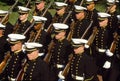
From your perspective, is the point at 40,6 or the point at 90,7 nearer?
the point at 90,7

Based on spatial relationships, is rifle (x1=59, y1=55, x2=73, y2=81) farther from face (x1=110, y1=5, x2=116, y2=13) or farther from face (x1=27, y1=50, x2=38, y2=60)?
face (x1=110, y1=5, x2=116, y2=13)

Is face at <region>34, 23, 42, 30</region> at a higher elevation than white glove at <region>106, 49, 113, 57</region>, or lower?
higher

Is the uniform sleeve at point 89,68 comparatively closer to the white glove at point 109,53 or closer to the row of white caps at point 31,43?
the row of white caps at point 31,43

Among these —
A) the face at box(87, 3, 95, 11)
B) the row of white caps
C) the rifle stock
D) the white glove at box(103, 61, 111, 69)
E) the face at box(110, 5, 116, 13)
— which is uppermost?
the row of white caps

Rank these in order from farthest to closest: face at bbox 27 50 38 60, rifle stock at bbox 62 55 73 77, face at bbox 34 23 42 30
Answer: face at bbox 34 23 42 30
rifle stock at bbox 62 55 73 77
face at bbox 27 50 38 60

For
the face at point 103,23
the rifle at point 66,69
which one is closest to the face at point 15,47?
the rifle at point 66,69

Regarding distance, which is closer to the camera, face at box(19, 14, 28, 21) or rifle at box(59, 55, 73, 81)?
rifle at box(59, 55, 73, 81)

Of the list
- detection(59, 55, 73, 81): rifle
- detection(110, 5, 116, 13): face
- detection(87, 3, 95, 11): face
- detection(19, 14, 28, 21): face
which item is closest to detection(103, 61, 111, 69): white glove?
detection(59, 55, 73, 81): rifle

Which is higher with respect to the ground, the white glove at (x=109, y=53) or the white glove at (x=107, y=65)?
the white glove at (x=109, y=53)

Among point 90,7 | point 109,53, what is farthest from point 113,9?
point 109,53

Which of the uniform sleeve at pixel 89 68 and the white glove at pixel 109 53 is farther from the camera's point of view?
the white glove at pixel 109 53

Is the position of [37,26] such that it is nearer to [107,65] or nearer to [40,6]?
[40,6]

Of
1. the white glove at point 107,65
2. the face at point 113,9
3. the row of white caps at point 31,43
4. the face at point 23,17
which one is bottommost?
the white glove at point 107,65

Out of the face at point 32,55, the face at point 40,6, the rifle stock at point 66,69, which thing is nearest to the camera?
the face at point 32,55
